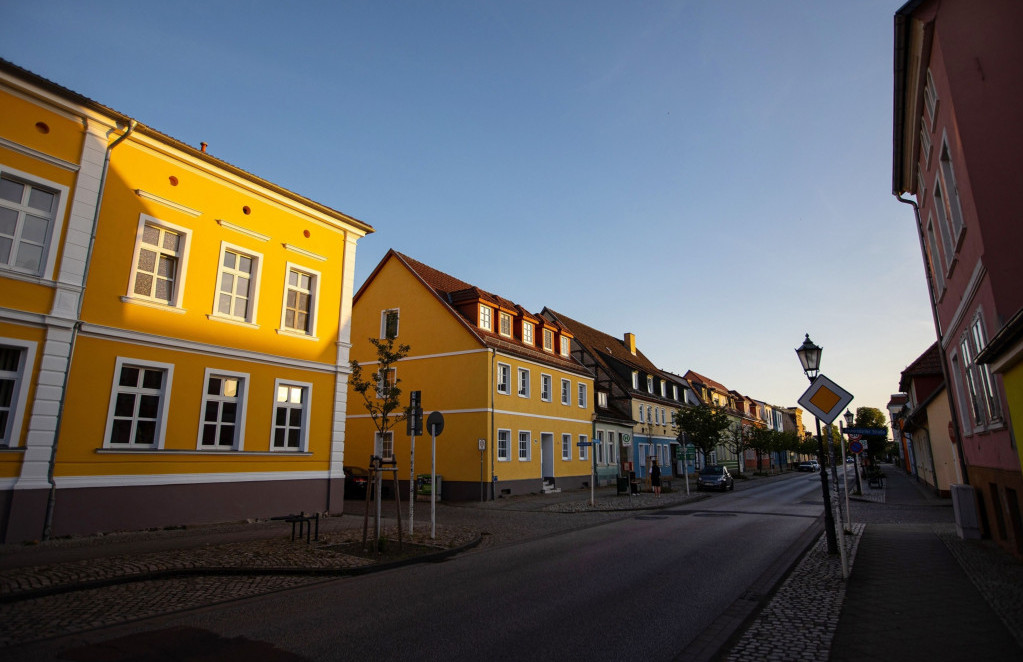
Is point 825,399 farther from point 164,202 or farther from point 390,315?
point 390,315

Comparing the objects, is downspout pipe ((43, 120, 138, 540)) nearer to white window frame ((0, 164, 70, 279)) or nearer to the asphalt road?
white window frame ((0, 164, 70, 279))

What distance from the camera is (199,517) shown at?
14.1m

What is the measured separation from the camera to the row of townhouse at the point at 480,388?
26094 mm

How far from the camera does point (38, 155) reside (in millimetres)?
12094

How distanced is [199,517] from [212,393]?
3.08 metres

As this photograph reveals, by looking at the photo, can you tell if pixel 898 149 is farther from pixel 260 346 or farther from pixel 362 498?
→ pixel 362 498

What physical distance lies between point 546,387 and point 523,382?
234 centimetres

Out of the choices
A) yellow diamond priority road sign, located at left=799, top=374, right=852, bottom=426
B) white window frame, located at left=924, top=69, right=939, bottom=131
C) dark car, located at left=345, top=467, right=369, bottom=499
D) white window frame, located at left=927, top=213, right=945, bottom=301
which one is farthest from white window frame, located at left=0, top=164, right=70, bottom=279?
white window frame, located at left=927, top=213, right=945, bottom=301

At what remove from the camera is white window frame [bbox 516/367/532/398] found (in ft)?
93.1

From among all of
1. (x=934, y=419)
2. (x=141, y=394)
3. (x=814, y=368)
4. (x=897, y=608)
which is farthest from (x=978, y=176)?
(x=934, y=419)

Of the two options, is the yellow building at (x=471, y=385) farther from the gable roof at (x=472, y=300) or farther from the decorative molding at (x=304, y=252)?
the decorative molding at (x=304, y=252)

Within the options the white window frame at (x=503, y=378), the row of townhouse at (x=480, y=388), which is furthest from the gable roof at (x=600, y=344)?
the white window frame at (x=503, y=378)

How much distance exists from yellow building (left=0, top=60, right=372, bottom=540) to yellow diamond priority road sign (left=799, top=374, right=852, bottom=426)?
13347 mm

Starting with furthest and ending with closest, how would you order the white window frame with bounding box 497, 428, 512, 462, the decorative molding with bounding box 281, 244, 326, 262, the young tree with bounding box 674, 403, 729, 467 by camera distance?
the young tree with bounding box 674, 403, 729, 467 < the white window frame with bounding box 497, 428, 512, 462 < the decorative molding with bounding box 281, 244, 326, 262
